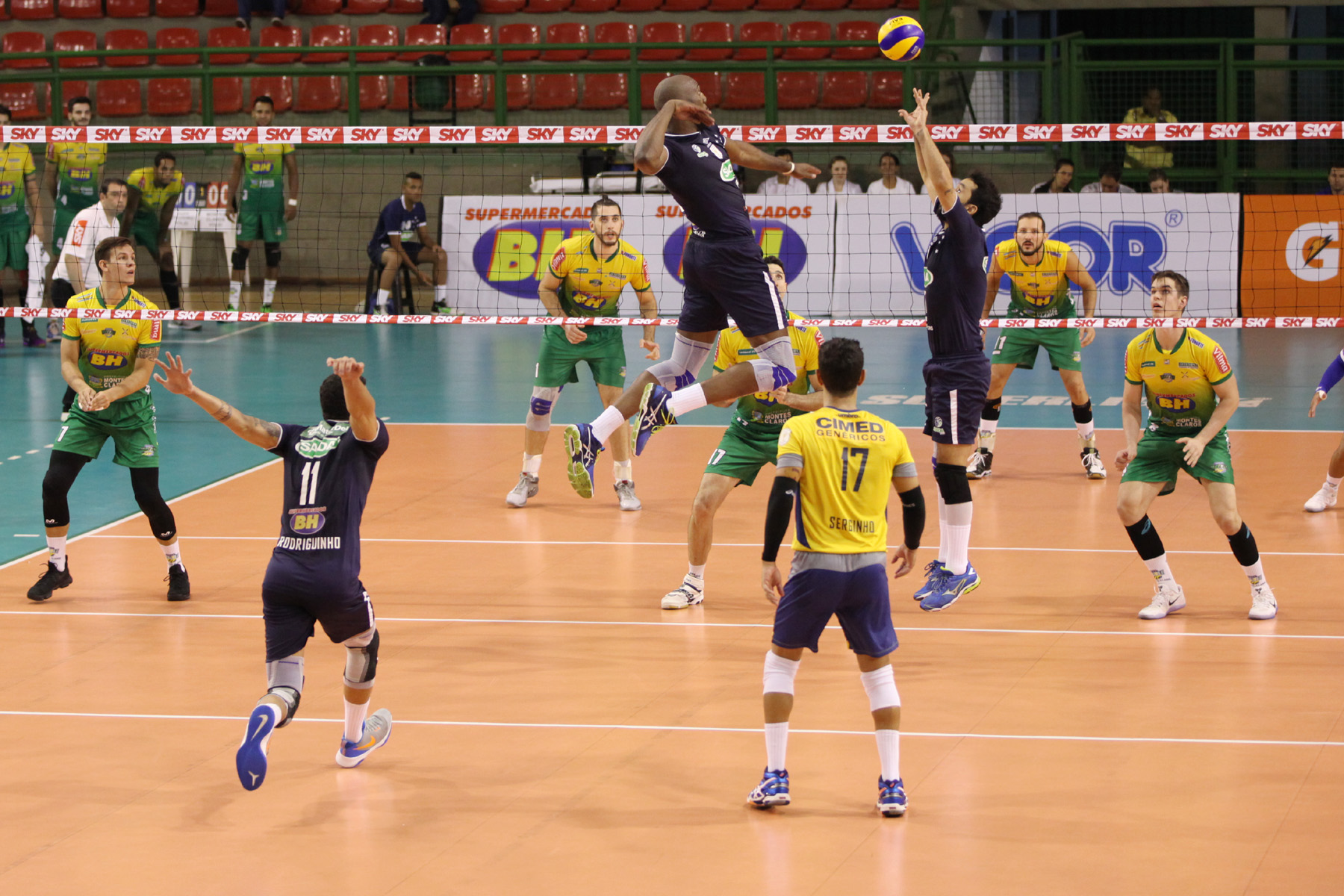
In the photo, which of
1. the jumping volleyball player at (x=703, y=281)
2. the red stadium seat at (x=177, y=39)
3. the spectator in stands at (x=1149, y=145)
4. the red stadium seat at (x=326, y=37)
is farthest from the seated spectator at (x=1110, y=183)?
the red stadium seat at (x=177, y=39)

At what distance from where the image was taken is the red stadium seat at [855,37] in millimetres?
22341

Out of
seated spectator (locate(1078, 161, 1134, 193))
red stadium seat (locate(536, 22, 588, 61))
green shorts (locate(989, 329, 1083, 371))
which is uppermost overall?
red stadium seat (locate(536, 22, 588, 61))

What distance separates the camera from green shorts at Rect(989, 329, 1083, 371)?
12.1m

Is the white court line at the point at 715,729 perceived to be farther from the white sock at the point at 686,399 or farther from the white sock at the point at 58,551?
the white sock at the point at 58,551

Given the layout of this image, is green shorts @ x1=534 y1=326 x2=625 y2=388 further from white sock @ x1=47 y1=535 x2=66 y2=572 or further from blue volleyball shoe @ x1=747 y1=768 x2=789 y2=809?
blue volleyball shoe @ x1=747 y1=768 x2=789 y2=809

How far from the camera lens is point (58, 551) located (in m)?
9.22

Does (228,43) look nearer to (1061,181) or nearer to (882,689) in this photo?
(1061,181)

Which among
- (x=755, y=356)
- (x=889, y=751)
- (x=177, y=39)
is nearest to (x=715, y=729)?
(x=889, y=751)

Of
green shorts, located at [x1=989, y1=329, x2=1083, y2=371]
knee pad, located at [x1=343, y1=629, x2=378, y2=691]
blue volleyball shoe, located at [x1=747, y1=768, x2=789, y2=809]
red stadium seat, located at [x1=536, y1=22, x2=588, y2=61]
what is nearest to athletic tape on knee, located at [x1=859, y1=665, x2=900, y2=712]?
blue volleyball shoe, located at [x1=747, y1=768, x2=789, y2=809]

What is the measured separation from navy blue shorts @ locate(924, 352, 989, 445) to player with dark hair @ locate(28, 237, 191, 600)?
4.43 meters

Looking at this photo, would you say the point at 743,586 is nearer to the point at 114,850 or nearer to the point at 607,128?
the point at 607,128

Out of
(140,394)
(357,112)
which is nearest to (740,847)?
(140,394)

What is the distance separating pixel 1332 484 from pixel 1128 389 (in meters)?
2.94

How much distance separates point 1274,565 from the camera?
9.55m
